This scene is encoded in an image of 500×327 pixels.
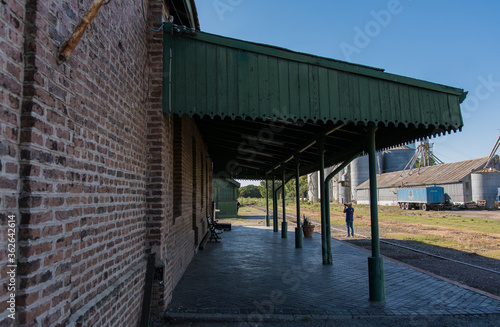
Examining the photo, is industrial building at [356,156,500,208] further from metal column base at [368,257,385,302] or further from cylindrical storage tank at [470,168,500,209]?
metal column base at [368,257,385,302]

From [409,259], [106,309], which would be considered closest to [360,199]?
[409,259]

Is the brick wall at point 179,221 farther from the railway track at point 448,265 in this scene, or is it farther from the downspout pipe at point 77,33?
the railway track at point 448,265

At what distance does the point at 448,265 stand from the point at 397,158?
5482 cm

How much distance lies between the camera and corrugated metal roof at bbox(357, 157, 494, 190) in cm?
3684

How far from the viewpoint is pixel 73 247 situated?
101 inches

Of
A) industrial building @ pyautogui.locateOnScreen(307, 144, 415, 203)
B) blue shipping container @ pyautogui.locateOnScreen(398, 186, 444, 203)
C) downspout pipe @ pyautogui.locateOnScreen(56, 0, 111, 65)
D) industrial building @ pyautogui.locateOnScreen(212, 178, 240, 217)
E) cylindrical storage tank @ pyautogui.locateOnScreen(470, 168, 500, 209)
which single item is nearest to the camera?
downspout pipe @ pyautogui.locateOnScreen(56, 0, 111, 65)

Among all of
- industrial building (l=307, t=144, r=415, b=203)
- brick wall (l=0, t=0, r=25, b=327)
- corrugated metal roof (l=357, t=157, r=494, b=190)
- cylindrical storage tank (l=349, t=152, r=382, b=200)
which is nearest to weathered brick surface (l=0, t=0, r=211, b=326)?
brick wall (l=0, t=0, r=25, b=327)

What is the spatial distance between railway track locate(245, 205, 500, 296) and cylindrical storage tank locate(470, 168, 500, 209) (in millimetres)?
29092

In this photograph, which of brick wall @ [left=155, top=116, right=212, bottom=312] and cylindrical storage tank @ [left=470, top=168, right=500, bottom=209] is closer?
brick wall @ [left=155, top=116, right=212, bottom=312]

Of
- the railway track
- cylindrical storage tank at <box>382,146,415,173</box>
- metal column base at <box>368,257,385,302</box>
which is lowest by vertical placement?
the railway track

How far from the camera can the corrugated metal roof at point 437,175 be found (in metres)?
36.8

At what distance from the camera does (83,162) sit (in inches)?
105

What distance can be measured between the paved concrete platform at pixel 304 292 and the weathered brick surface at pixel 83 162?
971mm

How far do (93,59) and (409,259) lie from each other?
9.57 m
